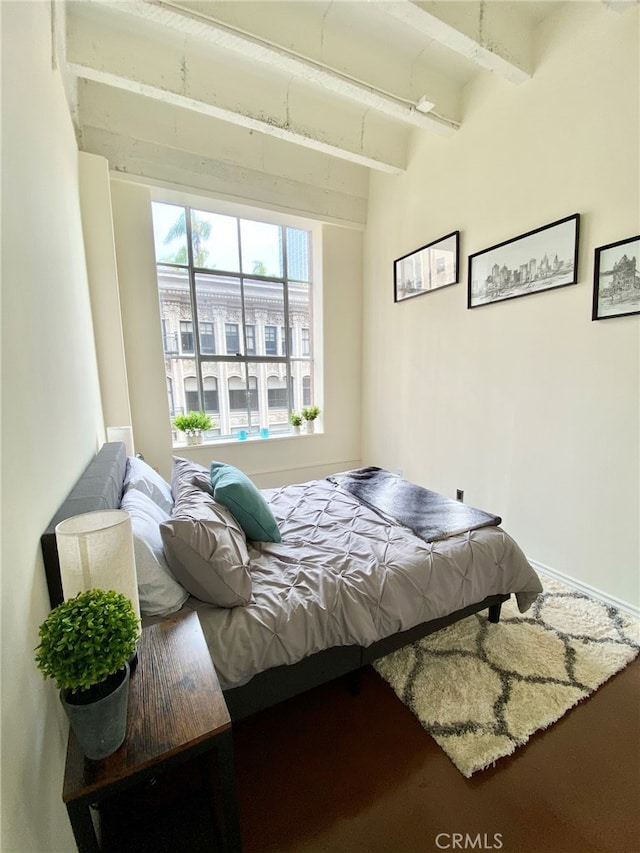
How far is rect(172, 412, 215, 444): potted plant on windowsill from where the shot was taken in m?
3.37

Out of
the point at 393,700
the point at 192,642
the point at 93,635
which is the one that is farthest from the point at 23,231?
the point at 393,700

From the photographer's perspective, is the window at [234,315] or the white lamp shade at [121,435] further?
the window at [234,315]

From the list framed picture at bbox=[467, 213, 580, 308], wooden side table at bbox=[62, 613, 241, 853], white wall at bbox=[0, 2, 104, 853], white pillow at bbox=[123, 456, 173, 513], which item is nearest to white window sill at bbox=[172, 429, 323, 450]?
white pillow at bbox=[123, 456, 173, 513]

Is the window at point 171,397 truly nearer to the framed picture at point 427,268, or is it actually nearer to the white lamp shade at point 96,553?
the framed picture at point 427,268

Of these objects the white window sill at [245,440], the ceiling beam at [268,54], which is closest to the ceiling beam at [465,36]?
the ceiling beam at [268,54]

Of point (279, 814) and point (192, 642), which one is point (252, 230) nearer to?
point (192, 642)

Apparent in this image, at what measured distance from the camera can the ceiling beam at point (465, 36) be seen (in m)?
1.80

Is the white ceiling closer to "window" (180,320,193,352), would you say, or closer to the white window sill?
"window" (180,320,193,352)

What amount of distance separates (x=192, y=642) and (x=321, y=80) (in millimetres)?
3166

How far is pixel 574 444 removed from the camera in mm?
2182

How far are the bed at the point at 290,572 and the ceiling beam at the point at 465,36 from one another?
259 cm

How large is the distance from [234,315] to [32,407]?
302cm

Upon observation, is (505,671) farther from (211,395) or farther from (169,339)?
(169,339)

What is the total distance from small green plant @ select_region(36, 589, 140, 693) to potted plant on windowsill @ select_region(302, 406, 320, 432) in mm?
3325
